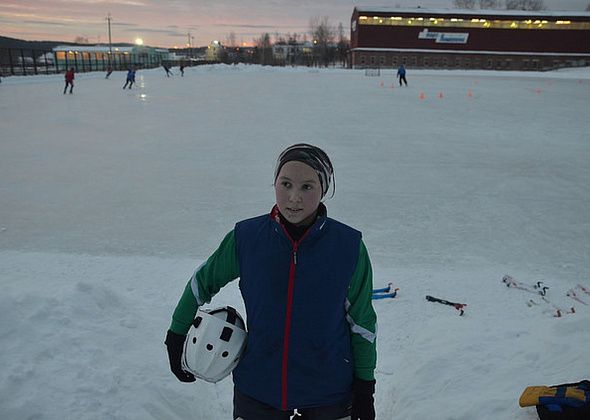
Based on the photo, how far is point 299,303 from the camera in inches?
70.8

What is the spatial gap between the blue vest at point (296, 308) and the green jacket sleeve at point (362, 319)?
0.04 metres

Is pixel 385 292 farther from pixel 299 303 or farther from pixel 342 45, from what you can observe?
pixel 342 45

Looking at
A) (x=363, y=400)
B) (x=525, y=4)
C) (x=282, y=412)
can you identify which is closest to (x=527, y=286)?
(x=363, y=400)

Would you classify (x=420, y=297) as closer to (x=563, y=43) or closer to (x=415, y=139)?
(x=415, y=139)

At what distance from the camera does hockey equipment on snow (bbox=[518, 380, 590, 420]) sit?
90.0 inches

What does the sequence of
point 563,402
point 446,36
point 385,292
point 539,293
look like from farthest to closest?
point 446,36
point 385,292
point 539,293
point 563,402

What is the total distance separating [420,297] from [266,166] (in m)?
5.40

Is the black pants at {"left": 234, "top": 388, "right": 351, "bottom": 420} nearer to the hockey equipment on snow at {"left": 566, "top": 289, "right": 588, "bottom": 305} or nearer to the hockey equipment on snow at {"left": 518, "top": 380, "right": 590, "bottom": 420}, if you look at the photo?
the hockey equipment on snow at {"left": 518, "top": 380, "right": 590, "bottom": 420}

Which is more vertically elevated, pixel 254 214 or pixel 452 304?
pixel 254 214

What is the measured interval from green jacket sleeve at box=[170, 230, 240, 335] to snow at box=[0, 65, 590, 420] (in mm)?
1050

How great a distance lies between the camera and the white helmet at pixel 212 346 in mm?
1894

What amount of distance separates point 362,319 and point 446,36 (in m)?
71.1

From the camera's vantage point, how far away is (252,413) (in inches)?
75.0

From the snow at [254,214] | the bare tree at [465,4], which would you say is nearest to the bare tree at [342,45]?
the bare tree at [465,4]
